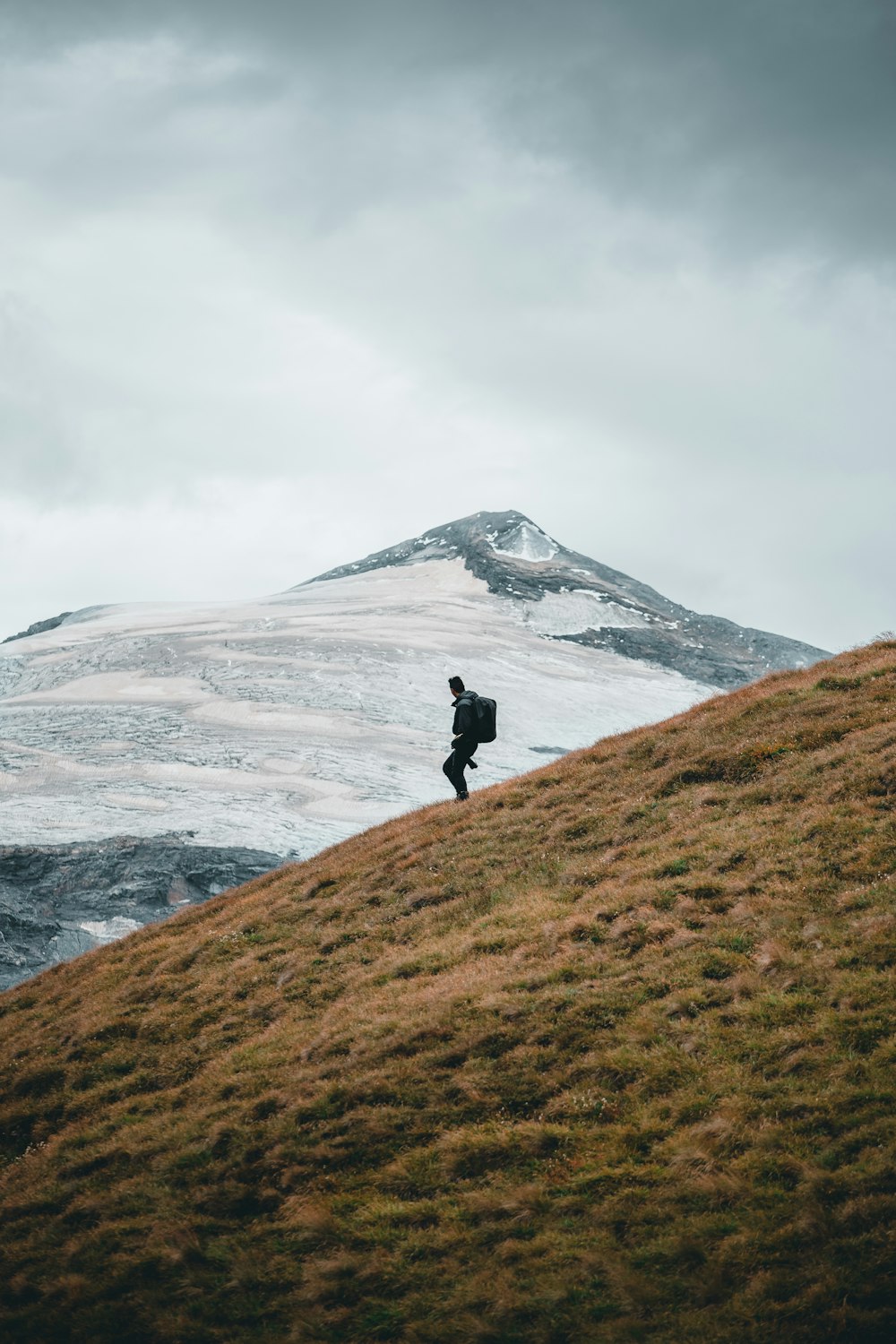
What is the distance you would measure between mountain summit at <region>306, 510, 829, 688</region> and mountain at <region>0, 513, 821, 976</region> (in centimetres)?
59

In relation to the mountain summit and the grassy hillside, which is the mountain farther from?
the grassy hillside

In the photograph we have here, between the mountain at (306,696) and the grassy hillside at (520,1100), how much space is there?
31.7m

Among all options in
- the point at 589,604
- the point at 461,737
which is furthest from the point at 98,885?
the point at 589,604

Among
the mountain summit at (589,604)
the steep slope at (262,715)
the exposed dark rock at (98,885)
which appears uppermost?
the mountain summit at (589,604)

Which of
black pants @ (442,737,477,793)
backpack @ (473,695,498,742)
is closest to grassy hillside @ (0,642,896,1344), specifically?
backpack @ (473,695,498,742)

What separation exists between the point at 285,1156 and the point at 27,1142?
590 cm

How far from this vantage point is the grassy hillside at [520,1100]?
9.42 m

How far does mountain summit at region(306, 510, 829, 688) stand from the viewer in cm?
13550

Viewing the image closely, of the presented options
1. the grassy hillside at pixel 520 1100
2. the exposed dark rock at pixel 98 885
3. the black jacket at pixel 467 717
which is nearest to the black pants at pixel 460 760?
the black jacket at pixel 467 717

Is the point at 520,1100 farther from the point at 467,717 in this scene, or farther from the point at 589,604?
the point at 589,604

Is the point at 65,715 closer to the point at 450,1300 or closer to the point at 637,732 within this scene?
the point at 637,732

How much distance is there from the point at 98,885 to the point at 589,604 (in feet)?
350

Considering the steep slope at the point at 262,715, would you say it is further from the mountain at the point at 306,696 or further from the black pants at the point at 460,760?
the black pants at the point at 460,760

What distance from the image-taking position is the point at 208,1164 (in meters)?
12.9
